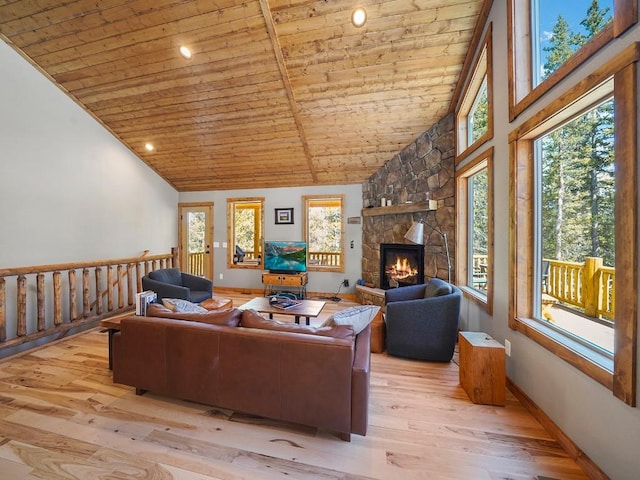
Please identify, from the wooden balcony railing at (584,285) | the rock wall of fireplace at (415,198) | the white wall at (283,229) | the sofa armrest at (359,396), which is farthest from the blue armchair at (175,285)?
the wooden balcony railing at (584,285)

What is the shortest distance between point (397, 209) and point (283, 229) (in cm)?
265

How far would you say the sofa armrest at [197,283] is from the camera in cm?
439

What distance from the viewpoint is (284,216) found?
237 inches

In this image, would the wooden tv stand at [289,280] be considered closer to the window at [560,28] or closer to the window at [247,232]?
the window at [247,232]

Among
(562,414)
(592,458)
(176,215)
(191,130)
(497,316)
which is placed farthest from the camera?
(176,215)

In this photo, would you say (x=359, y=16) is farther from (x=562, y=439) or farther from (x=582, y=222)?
(x=562, y=439)

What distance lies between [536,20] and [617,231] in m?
2.04

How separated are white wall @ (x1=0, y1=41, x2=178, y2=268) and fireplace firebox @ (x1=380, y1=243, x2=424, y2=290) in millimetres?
4901

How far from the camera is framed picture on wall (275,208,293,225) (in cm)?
598

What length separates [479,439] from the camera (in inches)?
68.7

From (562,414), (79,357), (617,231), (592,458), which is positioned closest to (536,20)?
(617,231)

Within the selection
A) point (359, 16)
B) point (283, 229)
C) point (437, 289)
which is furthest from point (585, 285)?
point (283, 229)

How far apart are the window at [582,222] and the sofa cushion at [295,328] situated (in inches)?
55.0

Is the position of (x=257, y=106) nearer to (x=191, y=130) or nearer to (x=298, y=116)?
(x=298, y=116)
